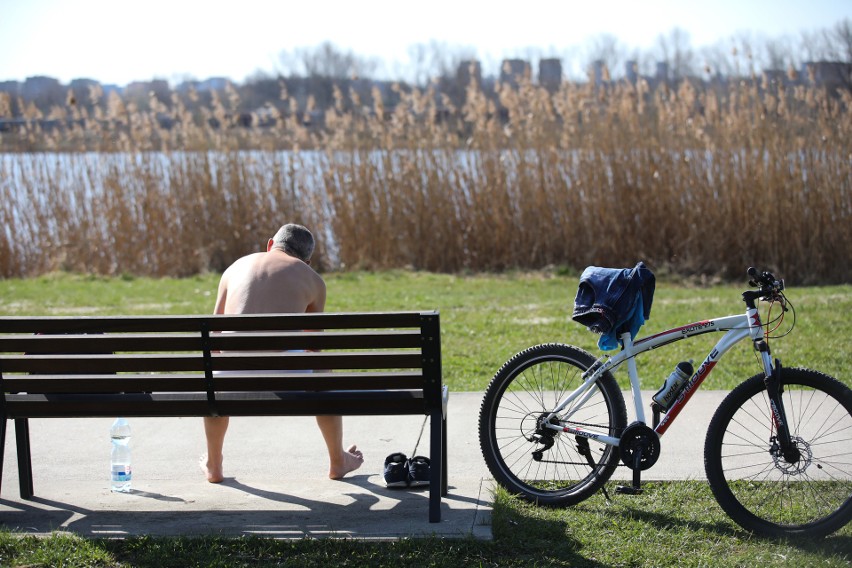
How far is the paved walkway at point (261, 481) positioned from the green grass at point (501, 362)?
0.16 metres

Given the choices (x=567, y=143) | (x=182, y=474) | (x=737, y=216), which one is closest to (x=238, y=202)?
(x=567, y=143)

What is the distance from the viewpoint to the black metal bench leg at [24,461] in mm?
4750

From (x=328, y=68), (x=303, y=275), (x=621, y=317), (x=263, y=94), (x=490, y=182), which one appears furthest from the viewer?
(x=328, y=68)

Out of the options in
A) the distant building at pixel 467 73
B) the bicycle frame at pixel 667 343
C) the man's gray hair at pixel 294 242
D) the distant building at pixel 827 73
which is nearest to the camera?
the bicycle frame at pixel 667 343

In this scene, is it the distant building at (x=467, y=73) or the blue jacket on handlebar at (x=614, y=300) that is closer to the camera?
the blue jacket on handlebar at (x=614, y=300)

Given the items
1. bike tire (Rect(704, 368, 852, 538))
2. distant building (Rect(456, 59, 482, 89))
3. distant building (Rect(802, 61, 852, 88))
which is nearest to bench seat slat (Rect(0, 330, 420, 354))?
bike tire (Rect(704, 368, 852, 538))

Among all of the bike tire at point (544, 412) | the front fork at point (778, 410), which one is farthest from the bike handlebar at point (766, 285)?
the bike tire at point (544, 412)

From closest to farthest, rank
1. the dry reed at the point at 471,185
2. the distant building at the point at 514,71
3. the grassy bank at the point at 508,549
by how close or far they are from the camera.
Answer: the grassy bank at the point at 508,549 → the dry reed at the point at 471,185 → the distant building at the point at 514,71

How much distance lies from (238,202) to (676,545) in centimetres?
1150

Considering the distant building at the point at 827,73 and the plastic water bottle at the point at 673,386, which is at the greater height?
the distant building at the point at 827,73

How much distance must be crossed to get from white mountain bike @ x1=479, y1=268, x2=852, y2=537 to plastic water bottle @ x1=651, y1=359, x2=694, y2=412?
0.07 ft

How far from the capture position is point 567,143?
14016mm

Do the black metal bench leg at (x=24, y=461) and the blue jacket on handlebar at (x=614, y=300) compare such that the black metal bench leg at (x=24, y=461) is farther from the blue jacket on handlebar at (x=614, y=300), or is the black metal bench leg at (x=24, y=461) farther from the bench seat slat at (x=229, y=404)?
the blue jacket on handlebar at (x=614, y=300)

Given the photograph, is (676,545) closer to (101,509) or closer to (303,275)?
(303,275)
